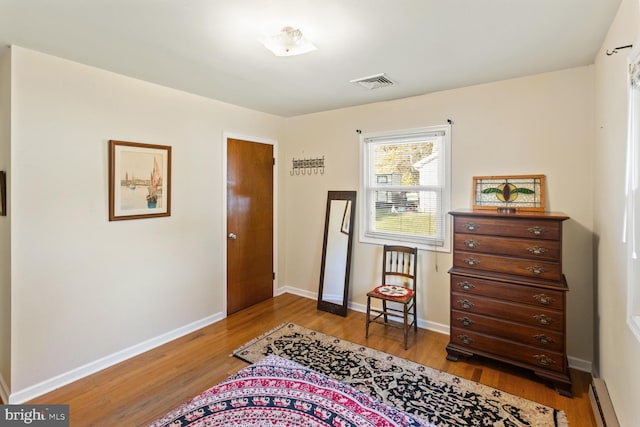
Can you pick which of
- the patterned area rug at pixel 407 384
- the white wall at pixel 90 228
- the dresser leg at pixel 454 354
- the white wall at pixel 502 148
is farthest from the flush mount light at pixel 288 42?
the dresser leg at pixel 454 354

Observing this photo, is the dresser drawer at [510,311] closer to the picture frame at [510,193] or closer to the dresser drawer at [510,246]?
the dresser drawer at [510,246]

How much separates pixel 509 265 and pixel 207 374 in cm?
262

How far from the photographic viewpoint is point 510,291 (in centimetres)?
253

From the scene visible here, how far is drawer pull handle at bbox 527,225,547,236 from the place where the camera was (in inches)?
95.3

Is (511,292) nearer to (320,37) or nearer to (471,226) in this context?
(471,226)


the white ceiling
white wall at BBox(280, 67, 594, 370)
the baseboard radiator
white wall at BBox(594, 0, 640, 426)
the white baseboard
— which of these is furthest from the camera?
white wall at BBox(280, 67, 594, 370)

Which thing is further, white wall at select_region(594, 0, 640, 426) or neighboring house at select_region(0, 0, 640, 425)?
neighboring house at select_region(0, 0, 640, 425)

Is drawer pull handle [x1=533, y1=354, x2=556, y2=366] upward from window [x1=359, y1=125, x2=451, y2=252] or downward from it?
downward

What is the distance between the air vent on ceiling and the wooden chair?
170 centimetres

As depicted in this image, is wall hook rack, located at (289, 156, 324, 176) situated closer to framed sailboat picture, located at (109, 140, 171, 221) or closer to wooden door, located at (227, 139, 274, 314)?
wooden door, located at (227, 139, 274, 314)

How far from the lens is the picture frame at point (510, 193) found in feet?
9.17

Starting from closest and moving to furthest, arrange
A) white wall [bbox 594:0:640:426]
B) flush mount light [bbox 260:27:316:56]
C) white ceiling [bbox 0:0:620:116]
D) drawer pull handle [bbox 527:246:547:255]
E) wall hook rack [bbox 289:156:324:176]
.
A: white wall [bbox 594:0:640:426] < white ceiling [bbox 0:0:620:116] < flush mount light [bbox 260:27:316:56] < drawer pull handle [bbox 527:246:547:255] < wall hook rack [bbox 289:156:324:176]

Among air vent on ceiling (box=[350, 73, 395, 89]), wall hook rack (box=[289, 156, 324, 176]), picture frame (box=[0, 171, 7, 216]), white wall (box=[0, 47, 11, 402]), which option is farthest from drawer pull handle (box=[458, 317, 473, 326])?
picture frame (box=[0, 171, 7, 216])

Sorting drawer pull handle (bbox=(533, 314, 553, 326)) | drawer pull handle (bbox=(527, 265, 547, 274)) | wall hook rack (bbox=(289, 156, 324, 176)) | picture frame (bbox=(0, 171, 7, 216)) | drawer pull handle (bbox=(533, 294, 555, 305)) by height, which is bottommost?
drawer pull handle (bbox=(533, 314, 553, 326))
